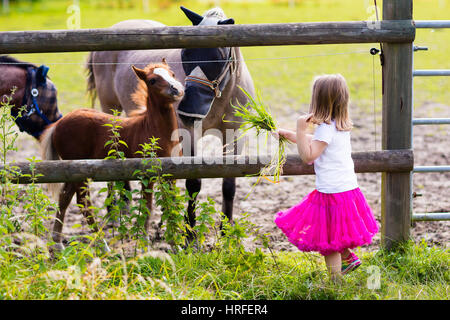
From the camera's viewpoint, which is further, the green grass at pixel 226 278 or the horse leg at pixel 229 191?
the horse leg at pixel 229 191

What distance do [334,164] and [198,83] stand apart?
1293mm

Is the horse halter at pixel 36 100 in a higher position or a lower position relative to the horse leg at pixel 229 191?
higher

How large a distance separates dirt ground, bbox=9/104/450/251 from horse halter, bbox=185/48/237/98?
85 cm

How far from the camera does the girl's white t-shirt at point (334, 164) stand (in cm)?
313

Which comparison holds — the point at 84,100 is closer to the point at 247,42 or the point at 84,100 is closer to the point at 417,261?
the point at 247,42

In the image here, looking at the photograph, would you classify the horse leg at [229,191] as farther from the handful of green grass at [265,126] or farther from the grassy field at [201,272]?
the handful of green grass at [265,126]

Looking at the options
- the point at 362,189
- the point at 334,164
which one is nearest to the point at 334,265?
the point at 334,164

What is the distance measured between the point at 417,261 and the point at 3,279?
8.35 feet

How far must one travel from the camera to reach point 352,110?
30.4ft

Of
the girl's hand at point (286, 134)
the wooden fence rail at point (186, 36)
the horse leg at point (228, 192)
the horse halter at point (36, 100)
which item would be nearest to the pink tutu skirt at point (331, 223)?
the girl's hand at point (286, 134)

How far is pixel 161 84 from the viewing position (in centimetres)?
377

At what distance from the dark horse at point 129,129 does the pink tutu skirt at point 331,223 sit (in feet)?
4.04

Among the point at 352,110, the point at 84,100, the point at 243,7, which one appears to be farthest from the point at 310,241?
the point at 243,7

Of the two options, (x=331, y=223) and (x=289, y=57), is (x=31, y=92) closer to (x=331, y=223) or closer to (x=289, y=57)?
(x=289, y=57)
